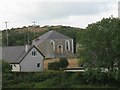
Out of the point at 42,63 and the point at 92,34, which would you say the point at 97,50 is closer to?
the point at 92,34

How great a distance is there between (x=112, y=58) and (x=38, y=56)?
748 inches

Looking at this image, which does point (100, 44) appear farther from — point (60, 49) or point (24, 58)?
Result: point (60, 49)

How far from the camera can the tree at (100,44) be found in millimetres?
31281

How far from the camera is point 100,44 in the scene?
31.5 meters

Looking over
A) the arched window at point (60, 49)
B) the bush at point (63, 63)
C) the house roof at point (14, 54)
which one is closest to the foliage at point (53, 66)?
the bush at point (63, 63)

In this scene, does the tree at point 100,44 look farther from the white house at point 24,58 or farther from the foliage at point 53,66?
the white house at point 24,58

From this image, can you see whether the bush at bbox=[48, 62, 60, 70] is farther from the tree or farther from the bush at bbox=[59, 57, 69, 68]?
the tree

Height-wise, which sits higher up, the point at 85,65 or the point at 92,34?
the point at 92,34

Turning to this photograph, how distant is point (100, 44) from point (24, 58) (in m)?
18.1

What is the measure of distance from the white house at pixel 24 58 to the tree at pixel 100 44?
16800mm

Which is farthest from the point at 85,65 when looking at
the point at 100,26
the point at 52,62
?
the point at 52,62

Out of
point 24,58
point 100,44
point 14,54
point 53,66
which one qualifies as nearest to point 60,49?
point 14,54

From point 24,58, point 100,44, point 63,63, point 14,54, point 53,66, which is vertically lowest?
point 53,66

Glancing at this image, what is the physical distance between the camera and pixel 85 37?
31.8 metres
